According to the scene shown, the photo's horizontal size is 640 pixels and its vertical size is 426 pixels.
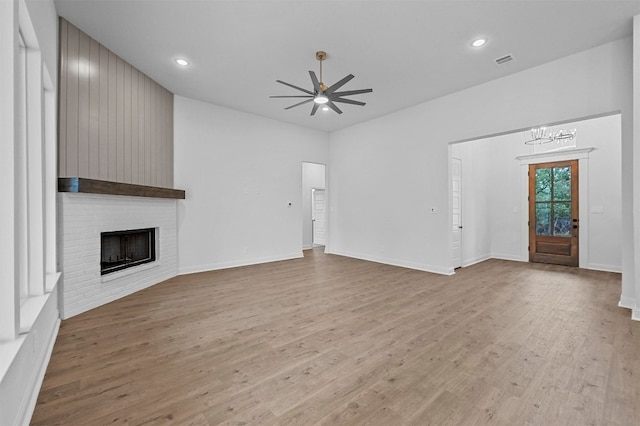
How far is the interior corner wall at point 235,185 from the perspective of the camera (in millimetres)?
5336

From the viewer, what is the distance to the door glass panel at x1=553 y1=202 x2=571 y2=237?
6.03m

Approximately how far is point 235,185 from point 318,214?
426 centimetres

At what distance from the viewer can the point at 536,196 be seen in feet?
21.2

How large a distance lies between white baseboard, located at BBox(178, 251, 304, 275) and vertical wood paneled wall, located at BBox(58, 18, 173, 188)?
1.68 meters

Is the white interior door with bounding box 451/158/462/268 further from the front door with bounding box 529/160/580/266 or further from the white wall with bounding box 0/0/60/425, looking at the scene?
the white wall with bounding box 0/0/60/425

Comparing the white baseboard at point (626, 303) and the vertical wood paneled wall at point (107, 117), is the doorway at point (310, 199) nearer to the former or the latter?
the vertical wood paneled wall at point (107, 117)

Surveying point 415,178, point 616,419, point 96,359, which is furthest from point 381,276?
point 96,359

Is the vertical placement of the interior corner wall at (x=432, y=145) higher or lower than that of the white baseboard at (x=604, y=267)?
higher

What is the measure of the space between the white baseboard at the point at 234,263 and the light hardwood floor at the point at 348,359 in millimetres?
1207

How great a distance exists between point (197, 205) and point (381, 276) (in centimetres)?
379

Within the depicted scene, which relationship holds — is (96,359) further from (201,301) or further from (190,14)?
(190,14)

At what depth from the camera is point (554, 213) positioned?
20.4 ft

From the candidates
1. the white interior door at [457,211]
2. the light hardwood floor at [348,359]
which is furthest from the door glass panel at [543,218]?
the light hardwood floor at [348,359]

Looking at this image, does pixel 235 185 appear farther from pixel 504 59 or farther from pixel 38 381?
pixel 504 59
